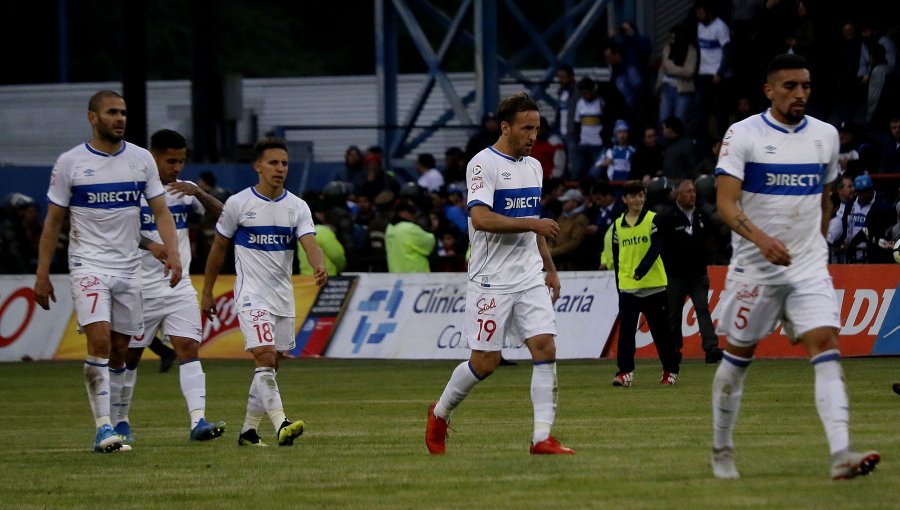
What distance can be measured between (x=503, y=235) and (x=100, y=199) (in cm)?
311

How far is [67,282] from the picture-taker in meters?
26.6

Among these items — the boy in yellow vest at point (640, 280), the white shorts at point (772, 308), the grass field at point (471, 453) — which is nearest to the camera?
the grass field at point (471, 453)

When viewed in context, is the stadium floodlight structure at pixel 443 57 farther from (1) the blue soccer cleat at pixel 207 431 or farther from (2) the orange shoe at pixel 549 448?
(2) the orange shoe at pixel 549 448

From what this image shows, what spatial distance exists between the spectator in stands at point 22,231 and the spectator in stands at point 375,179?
5.55 m

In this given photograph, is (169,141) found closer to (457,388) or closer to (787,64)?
(457,388)

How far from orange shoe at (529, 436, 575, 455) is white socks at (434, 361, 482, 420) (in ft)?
2.00

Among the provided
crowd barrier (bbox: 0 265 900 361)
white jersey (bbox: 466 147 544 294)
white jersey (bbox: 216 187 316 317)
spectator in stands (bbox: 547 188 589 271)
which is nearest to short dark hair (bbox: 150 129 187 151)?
white jersey (bbox: 216 187 316 317)

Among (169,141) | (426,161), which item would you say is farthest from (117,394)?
(426,161)

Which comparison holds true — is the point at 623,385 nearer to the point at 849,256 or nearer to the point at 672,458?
the point at 849,256

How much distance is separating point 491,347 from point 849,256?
39.6 ft

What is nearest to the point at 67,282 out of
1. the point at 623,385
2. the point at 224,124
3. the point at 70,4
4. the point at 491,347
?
the point at 224,124

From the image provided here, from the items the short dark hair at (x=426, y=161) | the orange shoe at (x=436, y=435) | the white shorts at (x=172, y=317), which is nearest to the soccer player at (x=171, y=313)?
the white shorts at (x=172, y=317)

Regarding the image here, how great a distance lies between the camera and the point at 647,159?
25.6 metres

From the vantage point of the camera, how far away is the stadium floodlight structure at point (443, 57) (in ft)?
103
